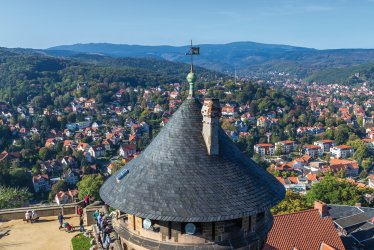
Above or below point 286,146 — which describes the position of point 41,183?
above

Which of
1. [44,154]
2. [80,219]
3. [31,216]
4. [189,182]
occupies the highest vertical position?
[189,182]

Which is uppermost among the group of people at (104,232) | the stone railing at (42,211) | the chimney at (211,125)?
the chimney at (211,125)

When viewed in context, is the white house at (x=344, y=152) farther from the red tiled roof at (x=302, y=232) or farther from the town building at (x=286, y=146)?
the red tiled roof at (x=302, y=232)

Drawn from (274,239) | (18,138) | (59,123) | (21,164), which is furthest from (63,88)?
(274,239)

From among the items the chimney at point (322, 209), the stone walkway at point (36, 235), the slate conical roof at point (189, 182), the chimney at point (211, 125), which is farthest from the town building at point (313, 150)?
the chimney at point (211, 125)

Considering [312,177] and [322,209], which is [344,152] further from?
[322,209]

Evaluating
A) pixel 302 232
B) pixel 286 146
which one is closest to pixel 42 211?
pixel 302 232
